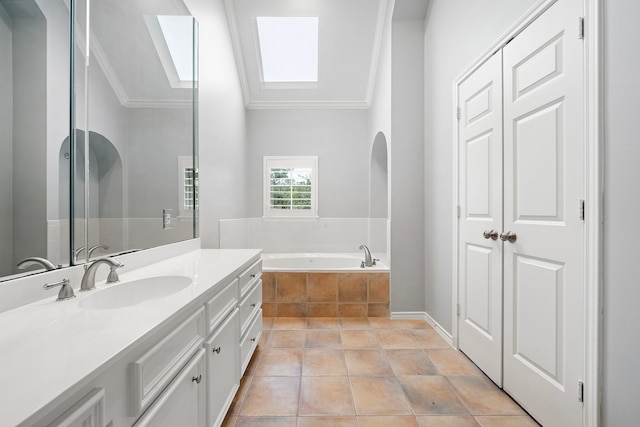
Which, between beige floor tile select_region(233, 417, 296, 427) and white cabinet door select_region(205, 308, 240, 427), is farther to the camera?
beige floor tile select_region(233, 417, 296, 427)

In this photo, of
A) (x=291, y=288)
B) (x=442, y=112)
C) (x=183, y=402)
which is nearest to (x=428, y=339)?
(x=291, y=288)

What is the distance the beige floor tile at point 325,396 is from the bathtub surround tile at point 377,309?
1.16m

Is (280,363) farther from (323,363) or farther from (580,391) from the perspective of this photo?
(580,391)

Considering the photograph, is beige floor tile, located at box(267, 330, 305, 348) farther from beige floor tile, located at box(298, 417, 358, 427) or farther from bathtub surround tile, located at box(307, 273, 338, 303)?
beige floor tile, located at box(298, 417, 358, 427)

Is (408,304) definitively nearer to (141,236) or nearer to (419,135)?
(419,135)

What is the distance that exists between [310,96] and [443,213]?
257 centimetres

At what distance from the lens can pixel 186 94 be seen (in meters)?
2.32

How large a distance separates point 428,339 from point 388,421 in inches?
45.1

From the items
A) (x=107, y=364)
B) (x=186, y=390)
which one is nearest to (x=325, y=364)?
(x=186, y=390)

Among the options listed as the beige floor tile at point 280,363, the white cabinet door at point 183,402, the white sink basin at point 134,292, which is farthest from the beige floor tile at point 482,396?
the white sink basin at point 134,292

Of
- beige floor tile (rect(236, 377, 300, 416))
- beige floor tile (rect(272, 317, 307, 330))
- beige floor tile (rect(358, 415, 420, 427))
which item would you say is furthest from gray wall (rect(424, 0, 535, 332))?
beige floor tile (rect(236, 377, 300, 416))

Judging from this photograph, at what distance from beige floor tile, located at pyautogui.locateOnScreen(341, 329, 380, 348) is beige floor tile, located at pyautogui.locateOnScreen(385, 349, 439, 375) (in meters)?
0.18

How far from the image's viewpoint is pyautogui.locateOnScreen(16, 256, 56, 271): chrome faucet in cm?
102

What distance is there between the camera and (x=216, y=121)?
2.97 metres
